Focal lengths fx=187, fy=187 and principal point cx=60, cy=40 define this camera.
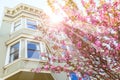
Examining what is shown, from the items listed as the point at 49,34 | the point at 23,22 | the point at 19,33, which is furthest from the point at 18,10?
the point at 49,34

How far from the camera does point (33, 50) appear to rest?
12445 mm

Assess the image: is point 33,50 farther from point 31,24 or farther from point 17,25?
point 17,25

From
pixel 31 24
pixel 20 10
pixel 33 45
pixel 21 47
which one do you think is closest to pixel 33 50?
pixel 33 45

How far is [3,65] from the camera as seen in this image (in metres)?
11.9

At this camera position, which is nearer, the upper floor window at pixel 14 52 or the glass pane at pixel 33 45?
the upper floor window at pixel 14 52

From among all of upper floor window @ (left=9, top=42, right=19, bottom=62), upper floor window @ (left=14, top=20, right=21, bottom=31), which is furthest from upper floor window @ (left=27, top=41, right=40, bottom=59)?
upper floor window @ (left=14, top=20, right=21, bottom=31)

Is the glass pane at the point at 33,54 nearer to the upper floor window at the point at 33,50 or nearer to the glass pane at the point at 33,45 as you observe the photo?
the upper floor window at the point at 33,50

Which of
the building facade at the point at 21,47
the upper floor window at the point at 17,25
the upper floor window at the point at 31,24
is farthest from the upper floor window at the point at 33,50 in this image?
the upper floor window at the point at 17,25

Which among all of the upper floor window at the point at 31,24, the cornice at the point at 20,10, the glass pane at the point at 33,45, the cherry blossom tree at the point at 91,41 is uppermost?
the cornice at the point at 20,10

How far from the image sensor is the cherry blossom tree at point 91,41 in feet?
22.4

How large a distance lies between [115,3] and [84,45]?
2021mm

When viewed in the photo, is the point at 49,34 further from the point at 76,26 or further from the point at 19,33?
the point at 19,33

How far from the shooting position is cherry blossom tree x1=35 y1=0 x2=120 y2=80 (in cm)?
683

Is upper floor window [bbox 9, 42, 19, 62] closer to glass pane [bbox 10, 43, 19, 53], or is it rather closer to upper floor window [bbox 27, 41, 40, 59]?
glass pane [bbox 10, 43, 19, 53]
